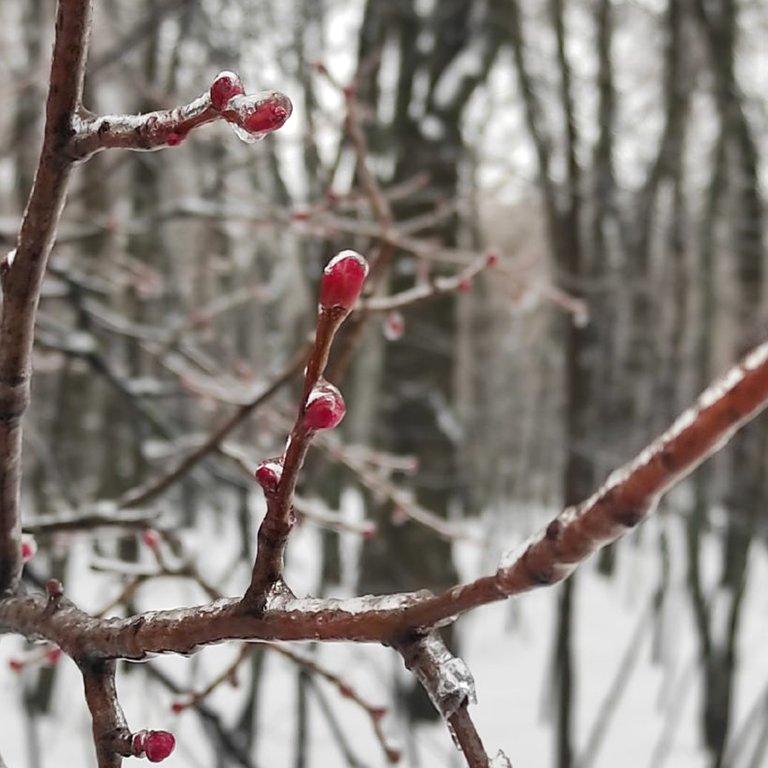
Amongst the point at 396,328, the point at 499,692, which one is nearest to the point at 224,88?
the point at 396,328

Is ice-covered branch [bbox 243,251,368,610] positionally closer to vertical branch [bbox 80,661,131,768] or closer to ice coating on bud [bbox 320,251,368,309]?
ice coating on bud [bbox 320,251,368,309]

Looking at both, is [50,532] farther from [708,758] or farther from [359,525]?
[708,758]

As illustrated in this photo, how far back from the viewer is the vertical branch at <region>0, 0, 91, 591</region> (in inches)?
25.7

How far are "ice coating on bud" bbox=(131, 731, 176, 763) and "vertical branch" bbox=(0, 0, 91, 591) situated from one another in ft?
0.96

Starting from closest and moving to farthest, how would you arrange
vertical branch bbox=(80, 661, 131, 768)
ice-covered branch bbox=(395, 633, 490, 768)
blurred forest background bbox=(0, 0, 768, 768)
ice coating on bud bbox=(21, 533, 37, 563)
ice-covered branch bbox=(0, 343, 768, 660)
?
ice-covered branch bbox=(0, 343, 768, 660) → ice-covered branch bbox=(395, 633, 490, 768) → vertical branch bbox=(80, 661, 131, 768) → ice coating on bud bbox=(21, 533, 37, 563) → blurred forest background bbox=(0, 0, 768, 768)

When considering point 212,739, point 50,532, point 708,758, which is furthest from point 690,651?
point 50,532

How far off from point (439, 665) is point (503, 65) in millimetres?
7989

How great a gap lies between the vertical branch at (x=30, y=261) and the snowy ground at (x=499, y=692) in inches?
110

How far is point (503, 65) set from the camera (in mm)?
7926

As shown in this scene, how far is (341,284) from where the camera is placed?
0.49m

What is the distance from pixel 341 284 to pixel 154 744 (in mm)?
321

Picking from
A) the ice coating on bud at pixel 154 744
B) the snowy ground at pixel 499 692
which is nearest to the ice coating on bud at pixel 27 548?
the ice coating on bud at pixel 154 744

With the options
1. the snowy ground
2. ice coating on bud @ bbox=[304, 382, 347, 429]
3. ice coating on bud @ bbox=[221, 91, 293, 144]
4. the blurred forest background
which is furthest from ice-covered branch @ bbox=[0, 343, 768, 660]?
the snowy ground

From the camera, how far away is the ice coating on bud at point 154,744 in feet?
1.92
